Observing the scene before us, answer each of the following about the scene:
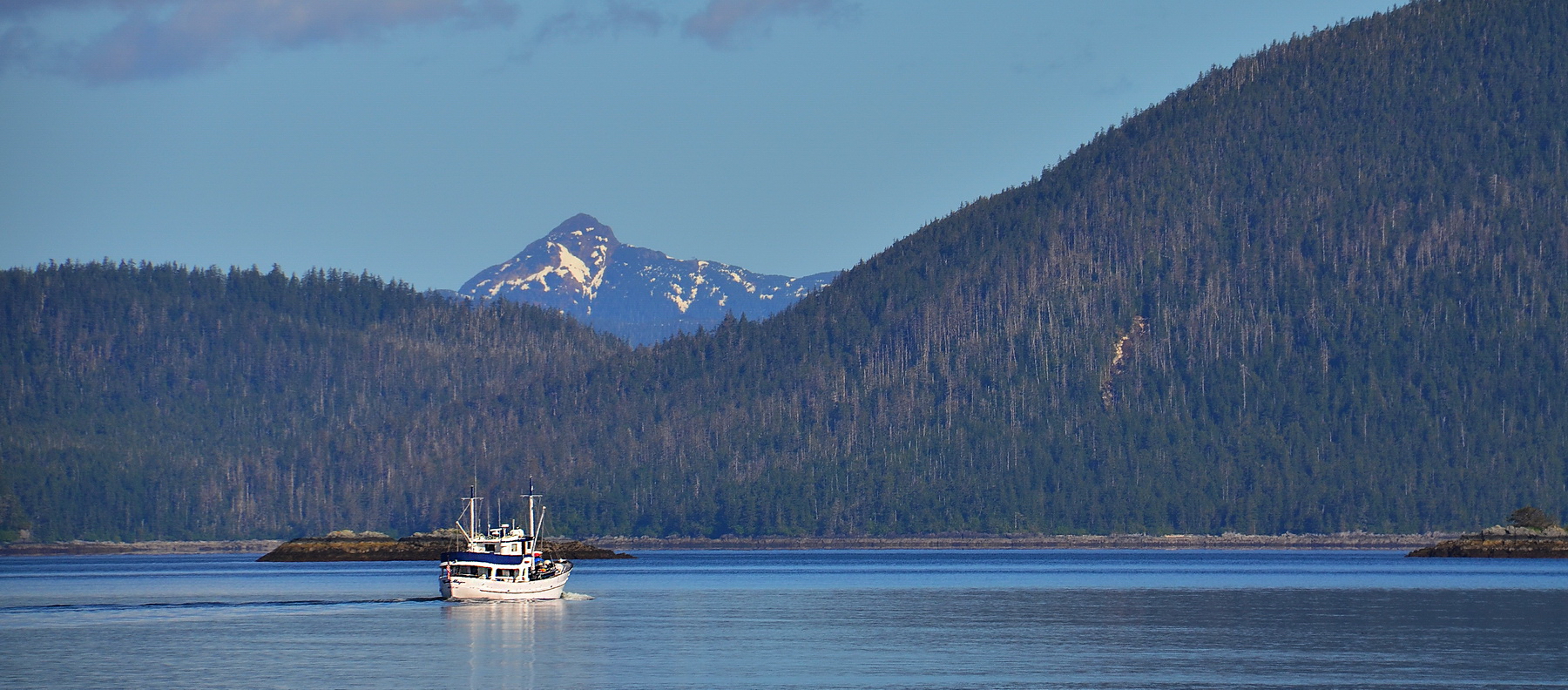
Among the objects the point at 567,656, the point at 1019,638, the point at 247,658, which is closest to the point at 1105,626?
the point at 1019,638

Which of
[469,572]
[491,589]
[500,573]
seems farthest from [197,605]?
[500,573]

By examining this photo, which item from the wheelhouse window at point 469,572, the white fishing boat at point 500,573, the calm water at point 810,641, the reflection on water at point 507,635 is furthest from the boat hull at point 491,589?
the calm water at point 810,641

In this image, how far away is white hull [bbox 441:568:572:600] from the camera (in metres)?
172

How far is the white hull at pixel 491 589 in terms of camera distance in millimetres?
172250

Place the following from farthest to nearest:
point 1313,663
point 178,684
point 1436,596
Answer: point 1436,596
point 1313,663
point 178,684

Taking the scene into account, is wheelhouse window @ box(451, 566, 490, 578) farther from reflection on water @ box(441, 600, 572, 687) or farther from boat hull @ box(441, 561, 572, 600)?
reflection on water @ box(441, 600, 572, 687)

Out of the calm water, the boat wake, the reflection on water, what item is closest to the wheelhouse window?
the reflection on water

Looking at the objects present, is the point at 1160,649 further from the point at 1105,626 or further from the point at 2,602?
the point at 2,602

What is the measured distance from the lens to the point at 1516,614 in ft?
482

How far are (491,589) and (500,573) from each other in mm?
1913

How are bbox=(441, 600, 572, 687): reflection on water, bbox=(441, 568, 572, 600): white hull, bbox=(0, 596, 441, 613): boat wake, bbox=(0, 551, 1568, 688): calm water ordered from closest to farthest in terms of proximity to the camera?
1. bbox=(0, 551, 1568, 688): calm water
2. bbox=(441, 600, 572, 687): reflection on water
3. bbox=(0, 596, 441, 613): boat wake
4. bbox=(441, 568, 572, 600): white hull

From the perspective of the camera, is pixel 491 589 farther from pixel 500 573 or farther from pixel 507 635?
pixel 507 635

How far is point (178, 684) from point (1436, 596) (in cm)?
10877

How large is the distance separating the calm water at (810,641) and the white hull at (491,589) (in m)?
1.63
